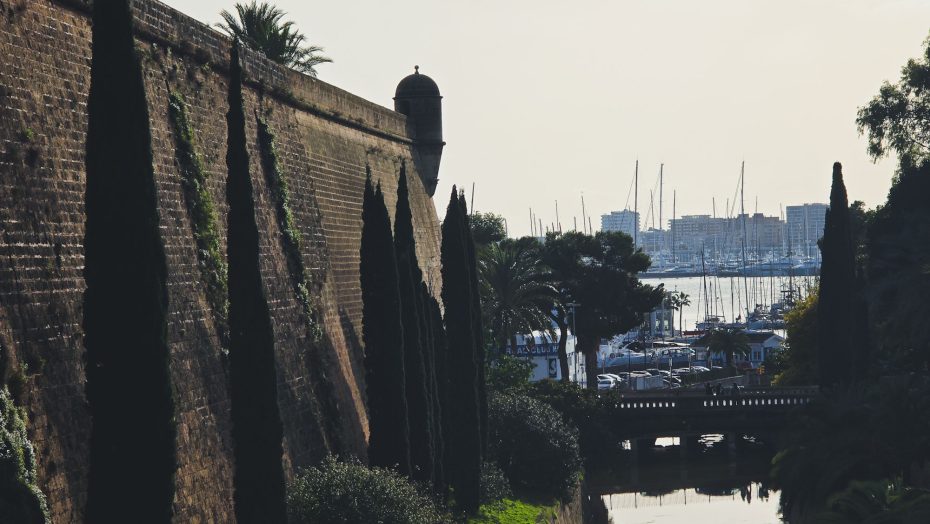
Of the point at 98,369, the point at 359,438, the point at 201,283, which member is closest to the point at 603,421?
the point at 359,438

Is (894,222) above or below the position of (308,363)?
above

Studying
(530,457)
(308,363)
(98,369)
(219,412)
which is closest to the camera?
(98,369)

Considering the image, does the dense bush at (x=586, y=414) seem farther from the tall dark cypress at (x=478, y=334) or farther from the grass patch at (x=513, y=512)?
the grass patch at (x=513, y=512)

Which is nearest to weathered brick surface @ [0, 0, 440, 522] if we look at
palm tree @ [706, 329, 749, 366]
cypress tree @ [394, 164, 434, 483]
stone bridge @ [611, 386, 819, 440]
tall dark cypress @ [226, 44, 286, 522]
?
tall dark cypress @ [226, 44, 286, 522]

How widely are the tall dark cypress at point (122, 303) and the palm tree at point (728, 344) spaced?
8627cm

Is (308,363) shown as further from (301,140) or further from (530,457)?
(530,457)

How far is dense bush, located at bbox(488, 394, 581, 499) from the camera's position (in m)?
40.9

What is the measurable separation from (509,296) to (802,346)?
44.1 feet

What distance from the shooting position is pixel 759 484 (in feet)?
184

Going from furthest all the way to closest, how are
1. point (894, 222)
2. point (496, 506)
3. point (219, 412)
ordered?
point (894, 222), point (496, 506), point (219, 412)

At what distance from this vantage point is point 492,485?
36.0 meters

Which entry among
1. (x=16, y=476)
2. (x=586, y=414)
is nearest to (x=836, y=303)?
(x=586, y=414)

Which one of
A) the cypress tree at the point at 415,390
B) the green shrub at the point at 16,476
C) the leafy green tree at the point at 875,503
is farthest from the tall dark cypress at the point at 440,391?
the green shrub at the point at 16,476

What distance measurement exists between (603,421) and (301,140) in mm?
24834
